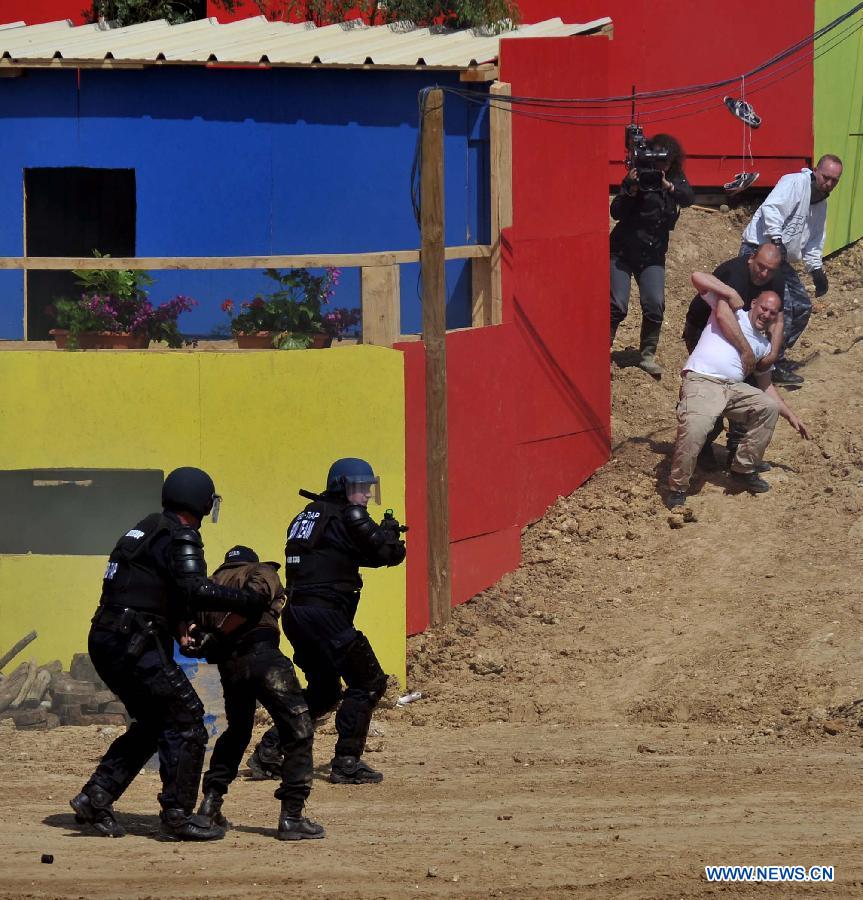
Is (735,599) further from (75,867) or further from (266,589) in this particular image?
(75,867)

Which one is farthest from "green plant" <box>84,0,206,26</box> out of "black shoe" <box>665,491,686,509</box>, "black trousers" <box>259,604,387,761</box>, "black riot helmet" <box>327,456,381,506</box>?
"black trousers" <box>259,604,387,761</box>

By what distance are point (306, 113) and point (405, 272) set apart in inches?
74.8

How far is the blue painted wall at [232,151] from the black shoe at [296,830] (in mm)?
6050

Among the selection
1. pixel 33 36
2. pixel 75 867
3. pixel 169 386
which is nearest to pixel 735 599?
pixel 169 386

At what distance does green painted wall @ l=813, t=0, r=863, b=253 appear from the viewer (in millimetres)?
18000

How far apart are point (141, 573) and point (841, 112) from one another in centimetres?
1257

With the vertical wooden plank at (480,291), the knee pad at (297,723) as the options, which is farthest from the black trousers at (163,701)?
the vertical wooden plank at (480,291)

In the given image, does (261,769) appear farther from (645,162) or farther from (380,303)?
(645,162)

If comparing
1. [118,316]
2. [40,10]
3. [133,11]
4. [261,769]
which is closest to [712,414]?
[118,316]

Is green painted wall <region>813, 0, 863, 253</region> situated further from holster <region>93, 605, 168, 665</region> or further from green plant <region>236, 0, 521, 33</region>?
holster <region>93, 605, 168, 665</region>

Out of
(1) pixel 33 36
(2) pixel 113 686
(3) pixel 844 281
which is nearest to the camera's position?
(2) pixel 113 686

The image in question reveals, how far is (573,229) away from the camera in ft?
45.1

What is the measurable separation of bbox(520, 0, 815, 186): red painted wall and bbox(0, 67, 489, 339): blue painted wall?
4.88 meters

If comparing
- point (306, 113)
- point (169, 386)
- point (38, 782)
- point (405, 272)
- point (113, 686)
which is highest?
point (306, 113)
